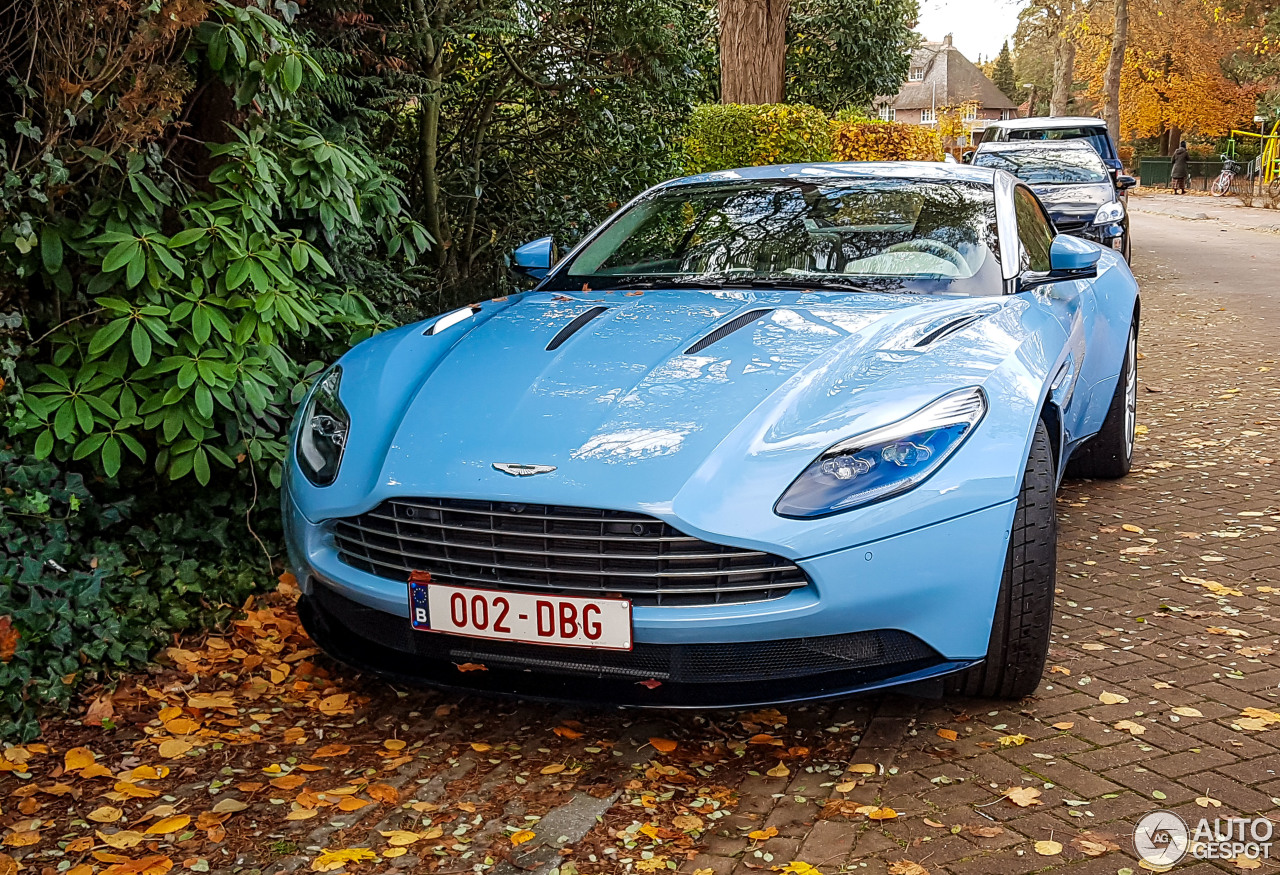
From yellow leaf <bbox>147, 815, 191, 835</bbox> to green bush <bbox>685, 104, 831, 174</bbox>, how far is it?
8.55m

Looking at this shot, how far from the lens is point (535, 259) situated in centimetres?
465

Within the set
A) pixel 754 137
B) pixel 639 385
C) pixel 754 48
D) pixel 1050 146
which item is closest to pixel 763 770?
pixel 639 385

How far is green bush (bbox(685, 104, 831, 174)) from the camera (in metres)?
10.8

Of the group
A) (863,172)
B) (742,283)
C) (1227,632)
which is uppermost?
(863,172)

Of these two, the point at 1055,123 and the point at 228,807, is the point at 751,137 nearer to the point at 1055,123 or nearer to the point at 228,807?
the point at 1055,123

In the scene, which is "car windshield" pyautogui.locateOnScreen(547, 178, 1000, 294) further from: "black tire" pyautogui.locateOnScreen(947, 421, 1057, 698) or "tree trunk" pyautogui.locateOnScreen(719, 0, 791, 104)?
"tree trunk" pyautogui.locateOnScreen(719, 0, 791, 104)

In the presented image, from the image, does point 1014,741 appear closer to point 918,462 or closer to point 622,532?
point 918,462

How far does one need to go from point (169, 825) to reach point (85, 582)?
1088mm

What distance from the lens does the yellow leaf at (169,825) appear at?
2.82 m

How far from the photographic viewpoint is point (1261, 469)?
19.8ft

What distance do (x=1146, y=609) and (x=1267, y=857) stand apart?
1645 mm

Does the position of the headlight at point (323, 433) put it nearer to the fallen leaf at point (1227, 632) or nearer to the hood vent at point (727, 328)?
the hood vent at point (727, 328)

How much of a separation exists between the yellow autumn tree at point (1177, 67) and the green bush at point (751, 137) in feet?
138

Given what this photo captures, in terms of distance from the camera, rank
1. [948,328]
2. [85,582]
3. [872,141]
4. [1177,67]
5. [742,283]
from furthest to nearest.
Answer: [1177,67]
[872,141]
[742,283]
[85,582]
[948,328]
